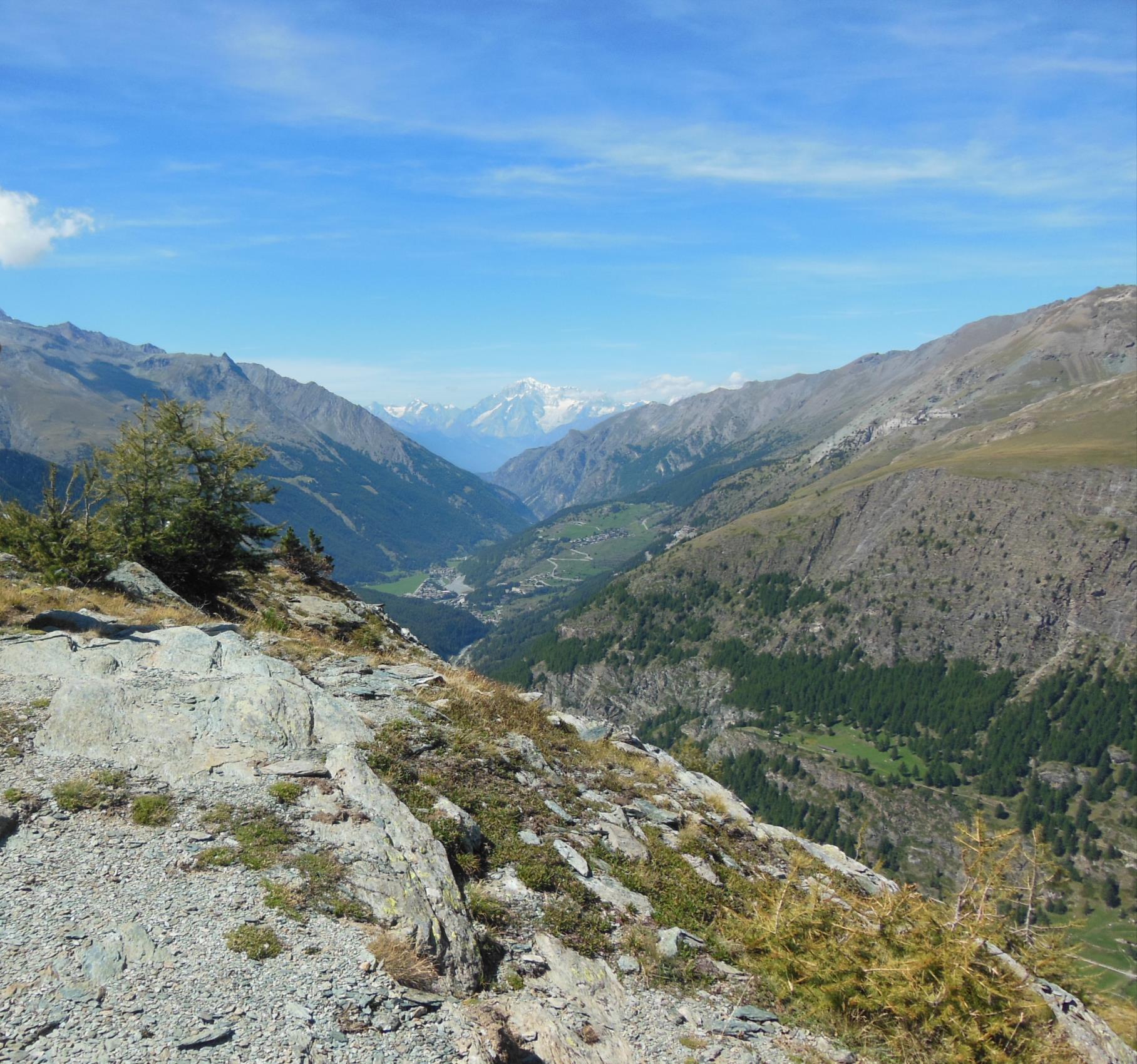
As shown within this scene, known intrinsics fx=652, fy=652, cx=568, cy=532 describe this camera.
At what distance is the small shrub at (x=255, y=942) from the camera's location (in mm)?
10383

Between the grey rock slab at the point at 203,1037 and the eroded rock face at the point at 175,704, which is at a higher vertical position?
the eroded rock face at the point at 175,704

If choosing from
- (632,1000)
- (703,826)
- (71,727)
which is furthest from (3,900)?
(703,826)

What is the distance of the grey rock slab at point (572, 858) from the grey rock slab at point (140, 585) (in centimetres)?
1968

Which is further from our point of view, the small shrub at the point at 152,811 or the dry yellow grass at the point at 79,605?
the dry yellow grass at the point at 79,605

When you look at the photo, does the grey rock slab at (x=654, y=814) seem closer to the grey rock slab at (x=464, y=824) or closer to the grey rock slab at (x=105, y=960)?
the grey rock slab at (x=464, y=824)

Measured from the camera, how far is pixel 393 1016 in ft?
32.4

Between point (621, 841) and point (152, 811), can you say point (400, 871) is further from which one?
point (621, 841)

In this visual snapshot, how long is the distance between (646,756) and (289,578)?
2828 cm

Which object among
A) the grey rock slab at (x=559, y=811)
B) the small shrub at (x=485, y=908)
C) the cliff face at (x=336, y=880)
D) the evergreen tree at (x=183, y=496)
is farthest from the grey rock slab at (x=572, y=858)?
the evergreen tree at (x=183, y=496)

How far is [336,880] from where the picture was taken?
12.3 m

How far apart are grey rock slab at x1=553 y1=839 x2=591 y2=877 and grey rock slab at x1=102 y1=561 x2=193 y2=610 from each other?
19684 mm

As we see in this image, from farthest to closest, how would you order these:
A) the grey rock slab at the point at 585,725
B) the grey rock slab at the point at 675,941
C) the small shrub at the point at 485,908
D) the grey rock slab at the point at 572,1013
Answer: the grey rock slab at the point at 585,725
the grey rock slab at the point at 675,941
the small shrub at the point at 485,908
the grey rock slab at the point at 572,1013

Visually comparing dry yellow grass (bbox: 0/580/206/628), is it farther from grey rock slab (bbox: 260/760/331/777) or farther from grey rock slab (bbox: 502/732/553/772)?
grey rock slab (bbox: 502/732/553/772)

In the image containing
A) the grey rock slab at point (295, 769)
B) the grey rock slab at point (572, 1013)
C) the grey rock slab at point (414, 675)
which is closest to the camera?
the grey rock slab at point (572, 1013)
